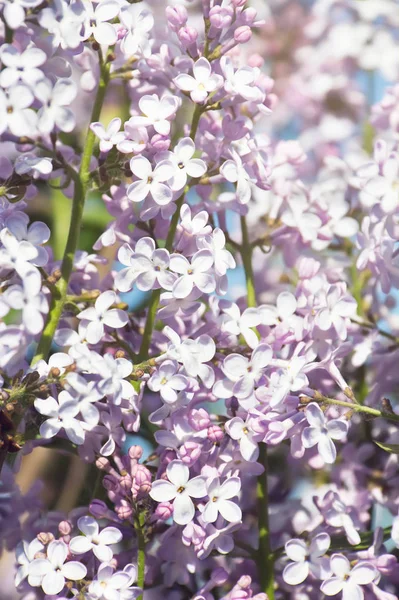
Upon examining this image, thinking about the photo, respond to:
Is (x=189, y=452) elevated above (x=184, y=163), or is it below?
below

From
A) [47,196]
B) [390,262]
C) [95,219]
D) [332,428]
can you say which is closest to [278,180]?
[390,262]

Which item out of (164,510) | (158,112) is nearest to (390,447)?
(164,510)

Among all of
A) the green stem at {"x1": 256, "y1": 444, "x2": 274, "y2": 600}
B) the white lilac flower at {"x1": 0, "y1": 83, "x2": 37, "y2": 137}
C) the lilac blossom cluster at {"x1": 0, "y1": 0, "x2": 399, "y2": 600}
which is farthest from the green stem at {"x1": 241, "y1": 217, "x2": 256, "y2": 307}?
the white lilac flower at {"x1": 0, "y1": 83, "x2": 37, "y2": 137}

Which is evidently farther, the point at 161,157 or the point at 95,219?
the point at 95,219

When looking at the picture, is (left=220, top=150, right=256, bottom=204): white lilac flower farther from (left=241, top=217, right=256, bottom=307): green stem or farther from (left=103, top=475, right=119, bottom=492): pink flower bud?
(left=103, top=475, right=119, bottom=492): pink flower bud

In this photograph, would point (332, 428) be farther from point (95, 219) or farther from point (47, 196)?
point (47, 196)

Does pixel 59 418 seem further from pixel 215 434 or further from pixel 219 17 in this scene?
pixel 219 17
